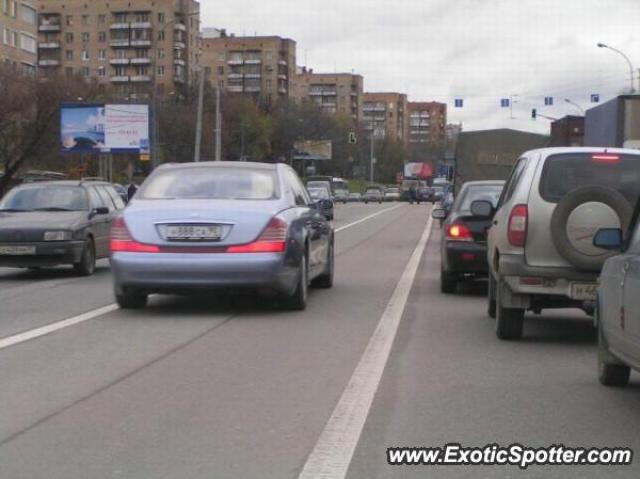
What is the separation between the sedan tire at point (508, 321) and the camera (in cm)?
996

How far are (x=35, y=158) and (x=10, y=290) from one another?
5139 centimetres

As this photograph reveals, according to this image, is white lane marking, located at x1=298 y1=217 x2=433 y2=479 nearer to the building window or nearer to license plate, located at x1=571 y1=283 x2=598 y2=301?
license plate, located at x1=571 y1=283 x2=598 y2=301

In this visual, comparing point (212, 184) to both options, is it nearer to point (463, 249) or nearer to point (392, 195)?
point (463, 249)

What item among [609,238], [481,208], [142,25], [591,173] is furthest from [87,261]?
[142,25]

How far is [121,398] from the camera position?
7359 millimetres

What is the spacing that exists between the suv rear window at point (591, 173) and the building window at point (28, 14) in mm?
99176

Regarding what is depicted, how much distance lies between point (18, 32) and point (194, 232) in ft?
311

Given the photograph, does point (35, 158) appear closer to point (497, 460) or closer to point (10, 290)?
point (10, 290)

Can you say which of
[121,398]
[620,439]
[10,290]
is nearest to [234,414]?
[121,398]

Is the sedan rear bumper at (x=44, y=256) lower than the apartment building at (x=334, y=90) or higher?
lower

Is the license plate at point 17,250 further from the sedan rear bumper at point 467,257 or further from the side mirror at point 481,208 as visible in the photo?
the side mirror at point 481,208

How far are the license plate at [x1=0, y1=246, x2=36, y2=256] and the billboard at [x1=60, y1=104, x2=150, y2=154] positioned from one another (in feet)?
138

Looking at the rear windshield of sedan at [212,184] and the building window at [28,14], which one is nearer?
the rear windshield of sedan at [212,184]

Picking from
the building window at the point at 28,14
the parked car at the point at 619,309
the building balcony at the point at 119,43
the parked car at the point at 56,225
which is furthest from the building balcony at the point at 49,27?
the parked car at the point at 619,309
